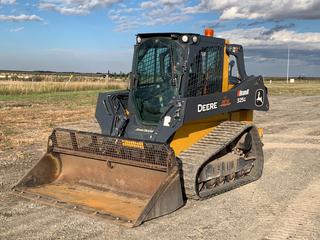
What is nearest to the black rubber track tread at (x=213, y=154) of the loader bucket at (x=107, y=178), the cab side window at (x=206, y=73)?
the loader bucket at (x=107, y=178)

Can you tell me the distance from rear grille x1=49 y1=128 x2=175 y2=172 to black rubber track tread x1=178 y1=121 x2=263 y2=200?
0.49 m

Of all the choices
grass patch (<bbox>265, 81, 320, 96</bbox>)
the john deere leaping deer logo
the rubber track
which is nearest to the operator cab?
the rubber track

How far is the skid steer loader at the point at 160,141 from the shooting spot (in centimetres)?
620

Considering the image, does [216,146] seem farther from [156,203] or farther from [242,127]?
[156,203]

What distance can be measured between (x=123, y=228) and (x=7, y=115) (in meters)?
12.7

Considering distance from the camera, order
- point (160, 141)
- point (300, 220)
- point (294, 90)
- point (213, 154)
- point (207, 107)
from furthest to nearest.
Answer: point (294, 90) < point (207, 107) < point (213, 154) < point (160, 141) < point (300, 220)

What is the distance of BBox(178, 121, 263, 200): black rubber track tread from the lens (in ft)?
20.7

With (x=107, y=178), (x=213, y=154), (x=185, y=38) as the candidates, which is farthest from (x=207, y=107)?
(x=107, y=178)

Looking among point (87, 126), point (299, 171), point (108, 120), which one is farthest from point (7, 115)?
point (299, 171)

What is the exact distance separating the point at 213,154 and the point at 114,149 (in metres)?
1.41

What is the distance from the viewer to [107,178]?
680 centimetres

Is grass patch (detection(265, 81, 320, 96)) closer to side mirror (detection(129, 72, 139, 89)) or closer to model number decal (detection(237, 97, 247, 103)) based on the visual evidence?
model number decal (detection(237, 97, 247, 103))

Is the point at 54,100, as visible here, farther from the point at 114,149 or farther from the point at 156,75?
the point at 114,149

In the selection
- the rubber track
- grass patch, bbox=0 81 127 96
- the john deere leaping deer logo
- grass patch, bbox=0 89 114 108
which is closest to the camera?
the rubber track
